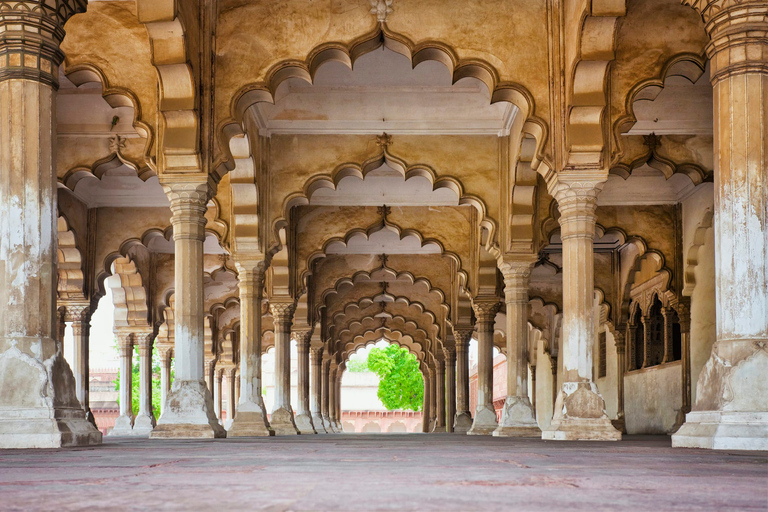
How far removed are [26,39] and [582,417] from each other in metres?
6.64

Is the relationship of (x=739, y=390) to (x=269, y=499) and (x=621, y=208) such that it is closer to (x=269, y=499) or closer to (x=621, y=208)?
(x=269, y=499)

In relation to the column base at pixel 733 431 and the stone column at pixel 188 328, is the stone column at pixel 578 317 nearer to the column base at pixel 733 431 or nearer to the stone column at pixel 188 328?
the column base at pixel 733 431

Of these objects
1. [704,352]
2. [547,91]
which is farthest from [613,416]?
[547,91]

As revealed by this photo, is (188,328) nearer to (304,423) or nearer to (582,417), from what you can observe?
(582,417)

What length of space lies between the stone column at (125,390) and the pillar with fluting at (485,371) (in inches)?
348

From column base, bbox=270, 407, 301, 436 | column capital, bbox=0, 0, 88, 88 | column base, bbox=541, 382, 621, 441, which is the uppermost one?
column capital, bbox=0, 0, 88, 88

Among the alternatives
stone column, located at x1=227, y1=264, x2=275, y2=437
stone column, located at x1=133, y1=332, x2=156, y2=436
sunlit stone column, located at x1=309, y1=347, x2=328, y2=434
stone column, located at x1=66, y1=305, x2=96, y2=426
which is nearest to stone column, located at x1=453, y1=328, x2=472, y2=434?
sunlit stone column, located at x1=309, y1=347, x2=328, y2=434

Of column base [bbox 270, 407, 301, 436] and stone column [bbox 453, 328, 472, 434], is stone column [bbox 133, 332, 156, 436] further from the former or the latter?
stone column [bbox 453, 328, 472, 434]

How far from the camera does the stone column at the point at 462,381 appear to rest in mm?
23141

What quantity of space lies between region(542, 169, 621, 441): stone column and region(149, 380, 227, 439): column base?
391cm

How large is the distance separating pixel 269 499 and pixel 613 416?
72.0 feet

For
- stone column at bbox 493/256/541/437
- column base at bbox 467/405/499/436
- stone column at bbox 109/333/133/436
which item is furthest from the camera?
stone column at bbox 109/333/133/436

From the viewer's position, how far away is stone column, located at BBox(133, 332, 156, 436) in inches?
884

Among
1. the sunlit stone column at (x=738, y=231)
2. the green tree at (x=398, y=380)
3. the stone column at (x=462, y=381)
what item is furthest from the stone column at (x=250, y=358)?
the green tree at (x=398, y=380)
